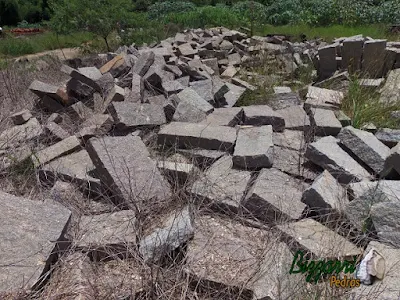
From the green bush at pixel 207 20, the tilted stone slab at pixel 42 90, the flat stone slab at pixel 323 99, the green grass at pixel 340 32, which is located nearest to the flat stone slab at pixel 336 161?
the flat stone slab at pixel 323 99

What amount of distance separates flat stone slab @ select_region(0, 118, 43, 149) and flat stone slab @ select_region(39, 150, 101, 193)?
2.96 feet

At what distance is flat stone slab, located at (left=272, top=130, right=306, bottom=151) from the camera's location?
3959 millimetres

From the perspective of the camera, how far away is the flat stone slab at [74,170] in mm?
3490

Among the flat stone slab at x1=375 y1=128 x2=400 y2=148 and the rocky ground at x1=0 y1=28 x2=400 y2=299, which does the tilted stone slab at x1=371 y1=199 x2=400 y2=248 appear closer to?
the rocky ground at x1=0 y1=28 x2=400 y2=299

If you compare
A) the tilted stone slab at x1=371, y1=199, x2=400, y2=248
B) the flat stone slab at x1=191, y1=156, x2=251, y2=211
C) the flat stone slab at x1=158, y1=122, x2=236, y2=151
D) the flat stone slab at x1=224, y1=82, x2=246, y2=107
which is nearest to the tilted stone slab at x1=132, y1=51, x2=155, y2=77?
the flat stone slab at x1=224, y1=82, x2=246, y2=107

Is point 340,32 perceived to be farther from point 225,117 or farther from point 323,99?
point 225,117

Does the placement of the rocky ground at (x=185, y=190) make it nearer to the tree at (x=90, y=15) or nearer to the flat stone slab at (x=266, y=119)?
Answer: the flat stone slab at (x=266, y=119)

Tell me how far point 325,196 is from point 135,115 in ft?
8.34

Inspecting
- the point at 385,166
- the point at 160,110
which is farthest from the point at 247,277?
the point at 160,110

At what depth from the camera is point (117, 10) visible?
9.82 metres

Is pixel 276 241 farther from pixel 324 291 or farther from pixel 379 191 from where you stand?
pixel 379 191

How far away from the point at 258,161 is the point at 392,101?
285 cm

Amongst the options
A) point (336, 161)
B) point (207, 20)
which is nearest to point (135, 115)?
point (336, 161)

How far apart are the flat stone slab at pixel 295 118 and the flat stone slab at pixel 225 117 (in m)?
0.54
